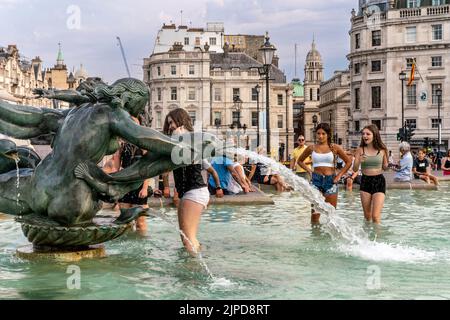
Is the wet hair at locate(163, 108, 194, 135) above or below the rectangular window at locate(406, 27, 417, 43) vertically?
below

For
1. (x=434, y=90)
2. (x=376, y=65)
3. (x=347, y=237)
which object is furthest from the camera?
(x=376, y=65)

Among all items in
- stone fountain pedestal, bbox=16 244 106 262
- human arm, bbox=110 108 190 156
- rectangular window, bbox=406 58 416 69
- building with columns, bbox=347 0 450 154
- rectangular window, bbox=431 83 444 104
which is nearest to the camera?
human arm, bbox=110 108 190 156

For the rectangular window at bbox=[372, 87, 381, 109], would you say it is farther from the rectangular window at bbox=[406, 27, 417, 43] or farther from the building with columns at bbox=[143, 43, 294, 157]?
the building with columns at bbox=[143, 43, 294, 157]

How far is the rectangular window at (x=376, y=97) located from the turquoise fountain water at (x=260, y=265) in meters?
64.7

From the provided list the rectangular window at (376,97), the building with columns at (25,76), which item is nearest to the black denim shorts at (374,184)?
the building with columns at (25,76)

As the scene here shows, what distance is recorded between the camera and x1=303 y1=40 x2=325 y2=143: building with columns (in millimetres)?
143750

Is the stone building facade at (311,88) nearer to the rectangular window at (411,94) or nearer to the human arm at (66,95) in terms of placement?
the rectangular window at (411,94)

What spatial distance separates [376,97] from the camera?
74500 mm

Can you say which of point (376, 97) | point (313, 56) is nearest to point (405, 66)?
point (376, 97)

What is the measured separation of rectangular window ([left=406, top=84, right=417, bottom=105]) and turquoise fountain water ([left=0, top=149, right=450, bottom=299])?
207ft

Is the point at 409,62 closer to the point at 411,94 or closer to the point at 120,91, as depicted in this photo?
the point at 411,94

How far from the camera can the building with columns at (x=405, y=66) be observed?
71.2 meters

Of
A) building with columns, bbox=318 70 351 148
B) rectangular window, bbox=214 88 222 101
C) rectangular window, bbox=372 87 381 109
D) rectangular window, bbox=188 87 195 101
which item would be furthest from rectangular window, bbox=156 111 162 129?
rectangular window, bbox=372 87 381 109

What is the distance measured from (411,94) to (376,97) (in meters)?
3.88
